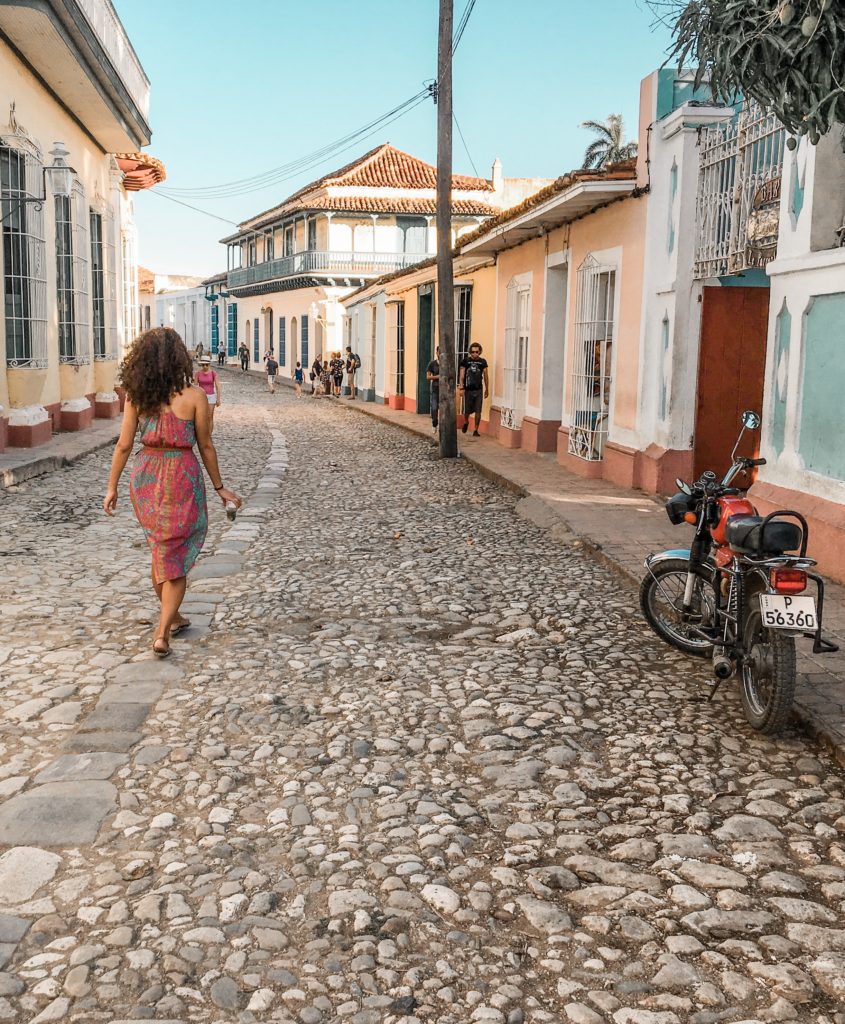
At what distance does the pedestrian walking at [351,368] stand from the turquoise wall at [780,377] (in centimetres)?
2483

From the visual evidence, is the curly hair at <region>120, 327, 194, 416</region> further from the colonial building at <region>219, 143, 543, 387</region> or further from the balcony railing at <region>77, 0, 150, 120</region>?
the colonial building at <region>219, 143, 543, 387</region>

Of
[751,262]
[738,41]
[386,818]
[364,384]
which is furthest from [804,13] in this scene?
[364,384]

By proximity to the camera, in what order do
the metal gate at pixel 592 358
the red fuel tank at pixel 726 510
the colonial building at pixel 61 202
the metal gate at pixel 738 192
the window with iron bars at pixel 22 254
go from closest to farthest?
1. the red fuel tank at pixel 726 510
2. the metal gate at pixel 738 192
3. the metal gate at pixel 592 358
4. the colonial building at pixel 61 202
5. the window with iron bars at pixel 22 254

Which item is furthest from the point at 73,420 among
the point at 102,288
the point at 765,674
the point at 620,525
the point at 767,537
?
the point at 765,674

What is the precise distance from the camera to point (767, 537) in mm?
4309

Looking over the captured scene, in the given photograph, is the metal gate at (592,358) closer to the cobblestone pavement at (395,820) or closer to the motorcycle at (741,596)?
the cobblestone pavement at (395,820)

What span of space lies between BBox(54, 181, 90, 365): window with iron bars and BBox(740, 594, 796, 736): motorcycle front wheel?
12637 mm

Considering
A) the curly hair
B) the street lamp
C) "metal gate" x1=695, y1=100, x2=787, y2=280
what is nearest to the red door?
"metal gate" x1=695, y1=100, x2=787, y2=280

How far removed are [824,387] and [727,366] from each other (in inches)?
113

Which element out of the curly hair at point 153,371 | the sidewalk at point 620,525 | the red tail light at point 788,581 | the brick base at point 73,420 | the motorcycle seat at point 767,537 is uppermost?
the curly hair at point 153,371

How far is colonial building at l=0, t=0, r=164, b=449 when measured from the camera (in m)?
12.0

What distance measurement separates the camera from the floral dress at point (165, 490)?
529 centimetres

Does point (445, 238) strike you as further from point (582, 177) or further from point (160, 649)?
point (160, 649)

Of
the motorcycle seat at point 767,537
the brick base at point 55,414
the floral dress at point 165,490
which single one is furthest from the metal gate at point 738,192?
the brick base at point 55,414
